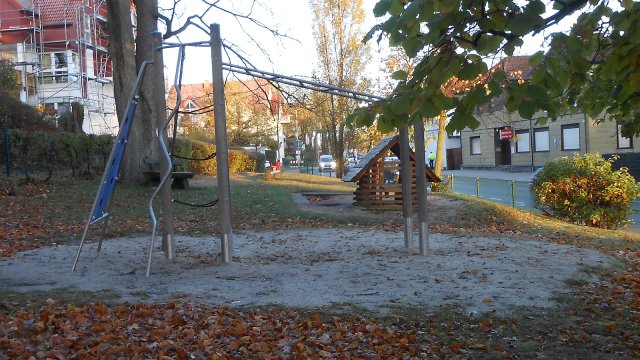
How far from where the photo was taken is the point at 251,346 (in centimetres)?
523

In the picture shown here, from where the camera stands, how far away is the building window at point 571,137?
42.6 metres

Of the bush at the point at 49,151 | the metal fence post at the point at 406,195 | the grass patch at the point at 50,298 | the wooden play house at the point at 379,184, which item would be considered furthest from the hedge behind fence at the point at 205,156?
the grass patch at the point at 50,298

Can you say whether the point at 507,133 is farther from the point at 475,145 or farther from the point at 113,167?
the point at 113,167

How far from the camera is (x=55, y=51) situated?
38312 millimetres

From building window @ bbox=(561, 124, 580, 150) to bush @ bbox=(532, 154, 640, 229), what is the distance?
88.8 ft

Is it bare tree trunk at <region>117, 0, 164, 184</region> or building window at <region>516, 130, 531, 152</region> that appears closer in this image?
bare tree trunk at <region>117, 0, 164, 184</region>

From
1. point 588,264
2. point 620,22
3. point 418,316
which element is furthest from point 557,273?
point 620,22

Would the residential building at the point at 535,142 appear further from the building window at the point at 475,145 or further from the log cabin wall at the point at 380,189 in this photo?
the log cabin wall at the point at 380,189

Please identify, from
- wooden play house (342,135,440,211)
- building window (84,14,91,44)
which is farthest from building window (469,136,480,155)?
wooden play house (342,135,440,211)

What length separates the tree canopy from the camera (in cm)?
451

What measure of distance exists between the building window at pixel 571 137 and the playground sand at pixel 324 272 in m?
34.0

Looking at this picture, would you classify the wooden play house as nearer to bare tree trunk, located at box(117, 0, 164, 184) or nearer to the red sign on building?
→ bare tree trunk, located at box(117, 0, 164, 184)

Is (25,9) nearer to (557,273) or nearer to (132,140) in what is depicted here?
(132,140)

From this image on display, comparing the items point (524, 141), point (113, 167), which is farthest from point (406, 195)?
point (524, 141)
